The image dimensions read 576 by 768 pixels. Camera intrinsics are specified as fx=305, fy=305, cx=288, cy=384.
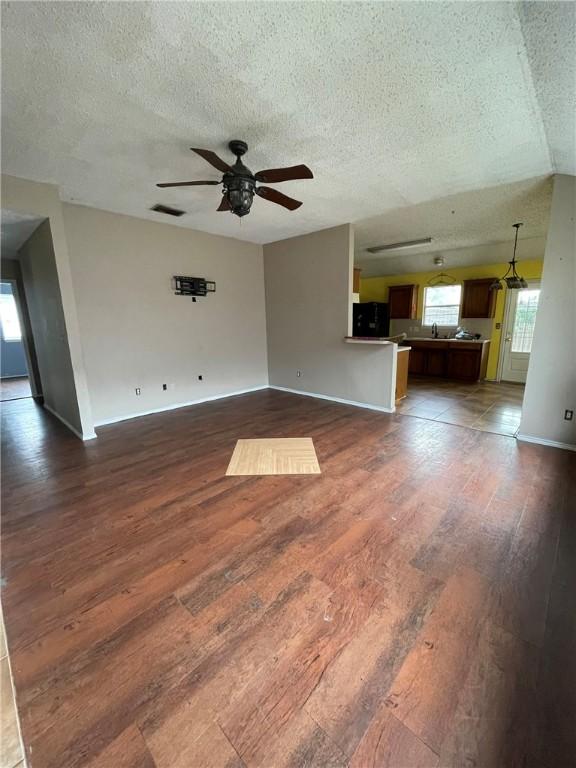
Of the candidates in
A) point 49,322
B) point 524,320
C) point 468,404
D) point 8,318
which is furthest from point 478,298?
point 8,318

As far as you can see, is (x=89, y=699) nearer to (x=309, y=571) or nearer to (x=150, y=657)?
(x=150, y=657)

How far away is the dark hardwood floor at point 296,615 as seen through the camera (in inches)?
41.0

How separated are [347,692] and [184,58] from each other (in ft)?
10.1

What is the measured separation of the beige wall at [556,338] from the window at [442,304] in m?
4.02

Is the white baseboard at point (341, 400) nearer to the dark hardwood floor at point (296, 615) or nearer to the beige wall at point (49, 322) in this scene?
the dark hardwood floor at point (296, 615)

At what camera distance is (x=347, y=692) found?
117 cm

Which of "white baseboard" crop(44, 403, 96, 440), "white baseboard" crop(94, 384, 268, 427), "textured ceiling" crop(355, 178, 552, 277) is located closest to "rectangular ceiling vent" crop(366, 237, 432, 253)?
"textured ceiling" crop(355, 178, 552, 277)

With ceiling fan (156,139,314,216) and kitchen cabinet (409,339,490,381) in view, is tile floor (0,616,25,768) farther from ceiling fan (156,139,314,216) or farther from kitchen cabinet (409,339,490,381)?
kitchen cabinet (409,339,490,381)

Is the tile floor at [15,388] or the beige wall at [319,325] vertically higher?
the beige wall at [319,325]

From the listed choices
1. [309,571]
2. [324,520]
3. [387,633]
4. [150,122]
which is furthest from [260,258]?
[387,633]

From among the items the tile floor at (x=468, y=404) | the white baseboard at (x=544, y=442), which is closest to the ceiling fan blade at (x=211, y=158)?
the tile floor at (x=468, y=404)

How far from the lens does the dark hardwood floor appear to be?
104 centimetres

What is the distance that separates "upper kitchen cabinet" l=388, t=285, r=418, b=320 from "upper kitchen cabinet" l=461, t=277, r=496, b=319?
Answer: 3.48ft

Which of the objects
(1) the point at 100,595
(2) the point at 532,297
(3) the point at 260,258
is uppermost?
(3) the point at 260,258
